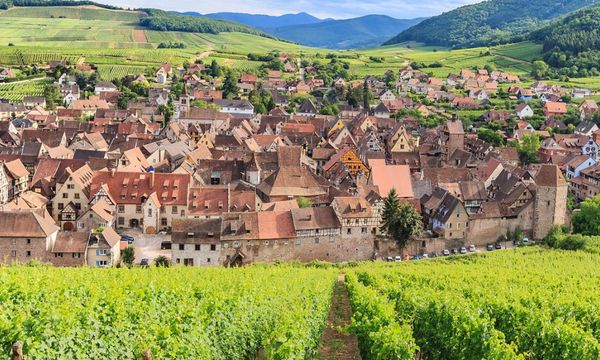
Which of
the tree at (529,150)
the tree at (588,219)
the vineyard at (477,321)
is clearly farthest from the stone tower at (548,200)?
the tree at (529,150)

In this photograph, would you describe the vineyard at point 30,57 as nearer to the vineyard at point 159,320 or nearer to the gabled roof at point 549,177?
the gabled roof at point 549,177

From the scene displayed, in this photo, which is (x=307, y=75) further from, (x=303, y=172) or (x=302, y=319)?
(x=302, y=319)

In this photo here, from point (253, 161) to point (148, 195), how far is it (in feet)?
54.6

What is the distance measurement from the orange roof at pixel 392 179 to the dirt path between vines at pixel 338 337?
31957 mm

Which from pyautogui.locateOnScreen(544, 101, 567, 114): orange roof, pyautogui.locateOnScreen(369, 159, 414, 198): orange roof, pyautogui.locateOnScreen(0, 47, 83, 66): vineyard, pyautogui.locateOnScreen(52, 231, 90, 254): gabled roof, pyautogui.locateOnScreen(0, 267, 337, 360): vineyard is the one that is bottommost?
pyautogui.locateOnScreen(52, 231, 90, 254): gabled roof

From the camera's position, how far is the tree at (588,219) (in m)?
67.1

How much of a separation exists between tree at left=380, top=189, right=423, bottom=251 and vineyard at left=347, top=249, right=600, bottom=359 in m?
17.7

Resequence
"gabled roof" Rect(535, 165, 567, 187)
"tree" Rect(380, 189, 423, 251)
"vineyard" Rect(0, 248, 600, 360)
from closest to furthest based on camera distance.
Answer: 1. "vineyard" Rect(0, 248, 600, 360)
2. "tree" Rect(380, 189, 423, 251)
3. "gabled roof" Rect(535, 165, 567, 187)

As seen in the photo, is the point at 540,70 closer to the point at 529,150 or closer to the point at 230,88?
the point at 230,88

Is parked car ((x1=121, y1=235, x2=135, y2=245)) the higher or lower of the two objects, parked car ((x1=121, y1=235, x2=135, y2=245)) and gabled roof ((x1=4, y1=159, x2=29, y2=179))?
the lower

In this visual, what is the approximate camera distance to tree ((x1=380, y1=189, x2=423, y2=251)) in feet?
195

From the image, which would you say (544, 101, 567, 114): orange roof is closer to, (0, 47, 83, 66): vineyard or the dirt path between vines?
the dirt path between vines

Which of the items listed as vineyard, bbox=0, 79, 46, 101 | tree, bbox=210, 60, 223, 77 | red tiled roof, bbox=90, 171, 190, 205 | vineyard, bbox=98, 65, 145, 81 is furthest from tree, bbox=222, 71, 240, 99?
red tiled roof, bbox=90, 171, 190, 205

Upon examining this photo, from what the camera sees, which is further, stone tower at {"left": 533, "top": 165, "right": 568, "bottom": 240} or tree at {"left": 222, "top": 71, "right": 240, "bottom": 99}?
tree at {"left": 222, "top": 71, "right": 240, "bottom": 99}
